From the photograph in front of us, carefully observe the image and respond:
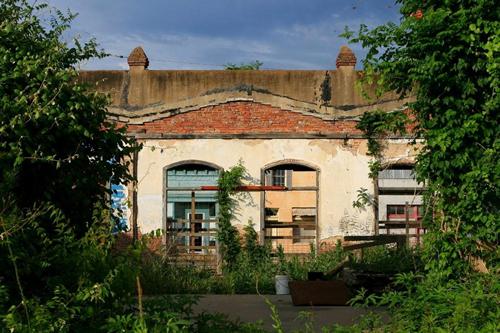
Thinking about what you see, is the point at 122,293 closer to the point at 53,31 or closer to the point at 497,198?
the point at 497,198

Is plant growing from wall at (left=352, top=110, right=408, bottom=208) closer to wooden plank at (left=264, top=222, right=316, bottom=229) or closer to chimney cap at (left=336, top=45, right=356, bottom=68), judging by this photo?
wooden plank at (left=264, top=222, right=316, bottom=229)

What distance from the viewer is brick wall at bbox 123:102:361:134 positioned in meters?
15.0

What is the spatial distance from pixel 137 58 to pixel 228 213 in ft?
24.7

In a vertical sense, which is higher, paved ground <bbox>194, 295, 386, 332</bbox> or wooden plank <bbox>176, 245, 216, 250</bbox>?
wooden plank <bbox>176, 245, 216, 250</bbox>

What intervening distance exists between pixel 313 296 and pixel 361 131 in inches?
248

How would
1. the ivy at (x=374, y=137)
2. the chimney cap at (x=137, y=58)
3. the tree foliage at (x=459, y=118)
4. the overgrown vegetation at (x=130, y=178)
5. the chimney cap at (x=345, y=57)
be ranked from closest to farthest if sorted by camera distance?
the overgrown vegetation at (x=130, y=178) < the tree foliage at (x=459, y=118) < the ivy at (x=374, y=137) < the chimney cap at (x=345, y=57) < the chimney cap at (x=137, y=58)

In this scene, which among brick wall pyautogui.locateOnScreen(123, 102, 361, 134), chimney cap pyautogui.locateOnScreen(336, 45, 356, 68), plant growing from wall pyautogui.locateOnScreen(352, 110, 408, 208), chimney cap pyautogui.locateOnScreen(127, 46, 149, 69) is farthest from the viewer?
chimney cap pyautogui.locateOnScreen(127, 46, 149, 69)

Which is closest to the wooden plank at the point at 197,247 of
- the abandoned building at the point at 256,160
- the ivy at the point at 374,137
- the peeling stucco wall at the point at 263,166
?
the abandoned building at the point at 256,160

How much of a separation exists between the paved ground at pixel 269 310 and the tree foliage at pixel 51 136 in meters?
2.34

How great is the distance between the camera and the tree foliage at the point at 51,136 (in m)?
5.41

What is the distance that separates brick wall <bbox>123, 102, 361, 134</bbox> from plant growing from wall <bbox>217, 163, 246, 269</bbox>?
1015 mm

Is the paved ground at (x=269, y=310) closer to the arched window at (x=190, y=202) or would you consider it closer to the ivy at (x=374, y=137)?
the arched window at (x=190, y=202)

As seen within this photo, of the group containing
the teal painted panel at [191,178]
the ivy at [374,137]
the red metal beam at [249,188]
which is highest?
the ivy at [374,137]

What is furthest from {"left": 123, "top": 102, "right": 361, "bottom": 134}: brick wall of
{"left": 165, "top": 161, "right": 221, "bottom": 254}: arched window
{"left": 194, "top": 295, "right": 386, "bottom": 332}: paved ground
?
{"left": 194, "top": 295, "right": 386, "bottom": 332}: paved ground
